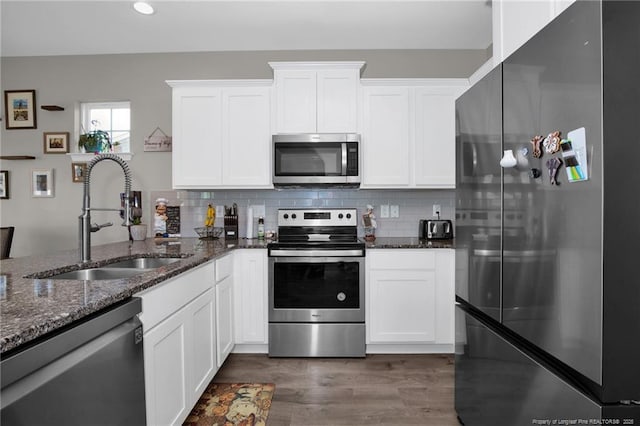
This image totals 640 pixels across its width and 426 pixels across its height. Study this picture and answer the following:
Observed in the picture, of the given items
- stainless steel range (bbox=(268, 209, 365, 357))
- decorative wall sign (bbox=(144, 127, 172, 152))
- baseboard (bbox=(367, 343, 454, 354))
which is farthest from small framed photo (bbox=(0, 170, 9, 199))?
baseboard (bbox=(367, 343, 454, 354))

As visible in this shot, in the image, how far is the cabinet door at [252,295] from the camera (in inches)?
115

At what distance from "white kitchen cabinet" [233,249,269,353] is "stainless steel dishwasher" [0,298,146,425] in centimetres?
155

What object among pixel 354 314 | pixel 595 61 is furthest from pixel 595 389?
pixel 354 314

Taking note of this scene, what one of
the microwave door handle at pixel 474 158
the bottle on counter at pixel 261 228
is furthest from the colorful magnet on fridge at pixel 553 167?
the bottle on counter at pixel 261 228

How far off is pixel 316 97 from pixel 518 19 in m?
1.80

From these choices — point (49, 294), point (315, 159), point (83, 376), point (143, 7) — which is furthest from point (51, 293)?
point (143, 7)

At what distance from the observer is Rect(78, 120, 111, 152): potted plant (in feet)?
11.8

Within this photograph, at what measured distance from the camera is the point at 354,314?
288 cm

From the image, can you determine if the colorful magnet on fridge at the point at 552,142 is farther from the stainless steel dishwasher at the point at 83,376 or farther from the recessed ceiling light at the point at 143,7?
the recessed ceiling light at the point at 143,7

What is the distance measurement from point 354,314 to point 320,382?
58 centimetres

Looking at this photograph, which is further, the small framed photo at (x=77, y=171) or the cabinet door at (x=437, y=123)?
the small framed photo at (x=77, y=171)

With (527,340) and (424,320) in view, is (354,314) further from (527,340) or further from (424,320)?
(527,340)

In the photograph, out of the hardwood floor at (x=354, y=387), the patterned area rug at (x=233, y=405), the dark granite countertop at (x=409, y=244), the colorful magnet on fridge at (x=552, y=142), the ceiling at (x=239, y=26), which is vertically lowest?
the hardwood floor at (x=354, y=387)

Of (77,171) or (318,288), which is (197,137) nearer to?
(77,171)
